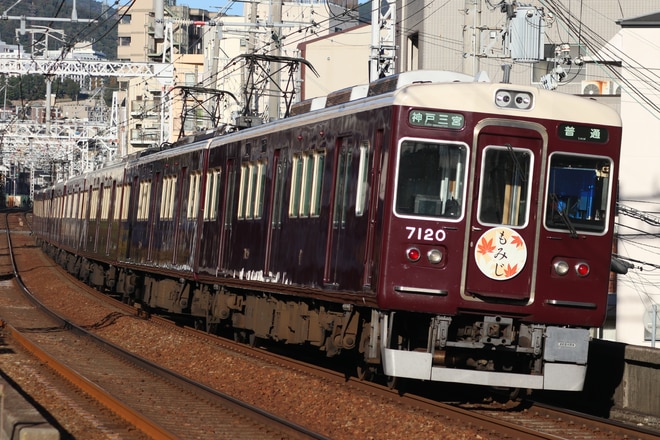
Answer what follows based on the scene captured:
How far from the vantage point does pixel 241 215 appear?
50.1ft

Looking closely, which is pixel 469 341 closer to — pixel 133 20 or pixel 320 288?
pixel 320 288

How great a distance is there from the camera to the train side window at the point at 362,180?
35.7 ft

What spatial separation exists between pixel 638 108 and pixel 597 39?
16.8 feet

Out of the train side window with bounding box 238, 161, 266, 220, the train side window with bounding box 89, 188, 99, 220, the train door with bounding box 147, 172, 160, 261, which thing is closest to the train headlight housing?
the train side window with bounding box 238, 161, 266, 220

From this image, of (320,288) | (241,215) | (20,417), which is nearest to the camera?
(20,417)

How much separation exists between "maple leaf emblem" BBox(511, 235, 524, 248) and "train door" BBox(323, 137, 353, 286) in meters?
1.77

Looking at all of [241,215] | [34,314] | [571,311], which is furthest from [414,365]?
[34,314]

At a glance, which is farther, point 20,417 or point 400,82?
point 400,82

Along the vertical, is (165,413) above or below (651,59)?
below

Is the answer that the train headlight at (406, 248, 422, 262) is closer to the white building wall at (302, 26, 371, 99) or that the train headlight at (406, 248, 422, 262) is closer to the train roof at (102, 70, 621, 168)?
the train roof at (102, 70, 621, 168)

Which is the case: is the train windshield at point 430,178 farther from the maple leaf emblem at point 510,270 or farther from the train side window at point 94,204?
the train side window at point 94,204

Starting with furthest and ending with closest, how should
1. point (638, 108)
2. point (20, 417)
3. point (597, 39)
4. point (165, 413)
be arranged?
point (597, 39), point (638, 108), point (165, 413), point (20, 417)

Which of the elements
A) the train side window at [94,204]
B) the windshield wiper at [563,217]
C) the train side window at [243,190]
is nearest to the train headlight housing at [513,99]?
the windshield wiper at [563,217]

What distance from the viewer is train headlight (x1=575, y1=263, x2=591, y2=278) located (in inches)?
418
